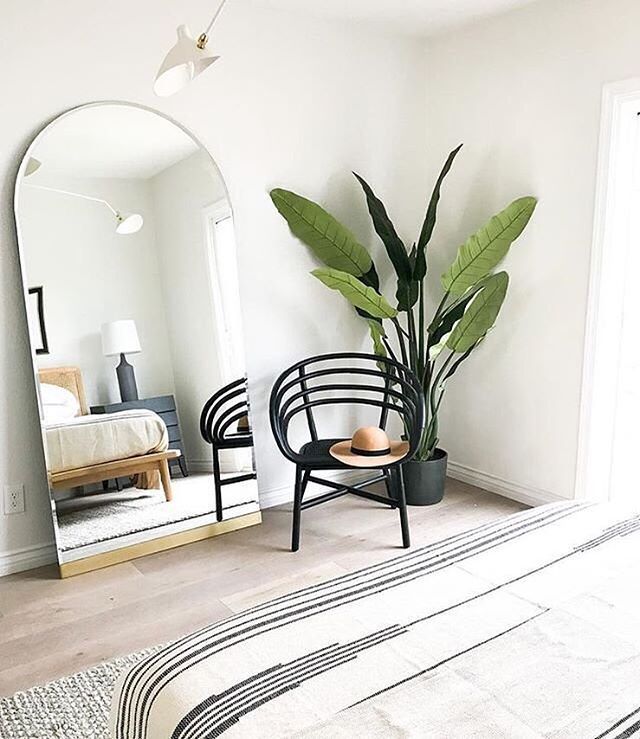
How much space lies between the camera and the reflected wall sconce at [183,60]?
1.71 m

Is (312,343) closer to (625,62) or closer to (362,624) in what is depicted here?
(625,62)

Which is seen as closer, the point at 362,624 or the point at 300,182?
the point at 362,624

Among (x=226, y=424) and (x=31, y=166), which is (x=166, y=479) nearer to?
(x=226, y=424)

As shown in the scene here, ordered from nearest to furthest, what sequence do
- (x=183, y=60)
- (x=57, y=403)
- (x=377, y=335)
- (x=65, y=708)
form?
(x=183, y=60), (x=65, y=708), (x=57, y=403), (x=377, y=335)

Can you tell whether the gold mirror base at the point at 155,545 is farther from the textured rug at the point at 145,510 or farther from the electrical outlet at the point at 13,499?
the electrical outlet at the point at 13,499

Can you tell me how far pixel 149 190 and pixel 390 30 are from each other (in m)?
1.46

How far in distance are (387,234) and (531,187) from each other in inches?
26.7

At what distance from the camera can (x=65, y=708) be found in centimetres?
193

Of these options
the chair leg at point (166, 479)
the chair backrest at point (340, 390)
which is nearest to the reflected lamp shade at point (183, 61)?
the chair backrest at point (340, 390)

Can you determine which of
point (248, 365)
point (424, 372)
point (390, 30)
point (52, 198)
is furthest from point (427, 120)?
point (52, 198)

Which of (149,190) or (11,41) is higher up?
(11,41)

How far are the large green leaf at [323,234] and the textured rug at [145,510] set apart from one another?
1.13 m

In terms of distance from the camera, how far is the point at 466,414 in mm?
3613

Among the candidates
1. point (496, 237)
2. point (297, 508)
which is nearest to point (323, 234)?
point (496, 237)
